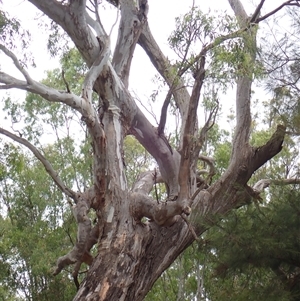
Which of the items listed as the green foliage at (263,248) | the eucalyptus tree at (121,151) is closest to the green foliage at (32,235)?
the eucalyptus tree at (121,151)

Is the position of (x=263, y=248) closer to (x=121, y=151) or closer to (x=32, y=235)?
(x=121, y=151)

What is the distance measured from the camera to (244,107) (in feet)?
21.3

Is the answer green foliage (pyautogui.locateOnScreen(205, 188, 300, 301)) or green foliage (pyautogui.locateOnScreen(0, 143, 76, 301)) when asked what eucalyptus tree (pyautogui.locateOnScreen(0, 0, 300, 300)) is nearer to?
green foliage (pyautogui.locateOnScreen(205, 188, 300, 301))

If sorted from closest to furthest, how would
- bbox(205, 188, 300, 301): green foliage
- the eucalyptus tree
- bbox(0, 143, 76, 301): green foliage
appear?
bbox(205, 188, 300, 301): green foliage < the eucalyptus tree < bbox(0, 143, 76, 301): green foliage

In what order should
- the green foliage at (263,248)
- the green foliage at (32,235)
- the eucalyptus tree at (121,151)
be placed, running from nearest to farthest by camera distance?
the green foliage at (263,248) < the eucalyptus tree at (121,151) < the green foliage at (32,235)

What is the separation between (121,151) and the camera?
5504 millimetres

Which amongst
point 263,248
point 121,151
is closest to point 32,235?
point 121,151

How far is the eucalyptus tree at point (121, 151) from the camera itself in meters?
4.79

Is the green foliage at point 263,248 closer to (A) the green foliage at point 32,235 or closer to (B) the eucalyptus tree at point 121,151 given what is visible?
(B) the eucalyptus tree at point 121,151

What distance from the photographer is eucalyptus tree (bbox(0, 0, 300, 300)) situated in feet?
15.7

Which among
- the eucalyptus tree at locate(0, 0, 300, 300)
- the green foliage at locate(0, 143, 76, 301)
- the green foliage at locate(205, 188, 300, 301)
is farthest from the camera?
the green foliage at locate(0, 143, 76, 301)

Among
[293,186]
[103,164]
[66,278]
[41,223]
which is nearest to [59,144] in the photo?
[41,223]

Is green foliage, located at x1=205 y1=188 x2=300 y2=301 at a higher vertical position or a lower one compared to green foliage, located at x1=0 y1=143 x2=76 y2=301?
lower

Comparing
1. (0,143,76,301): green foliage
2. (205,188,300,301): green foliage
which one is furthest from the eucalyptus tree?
(0,143,76,301): green foliage
